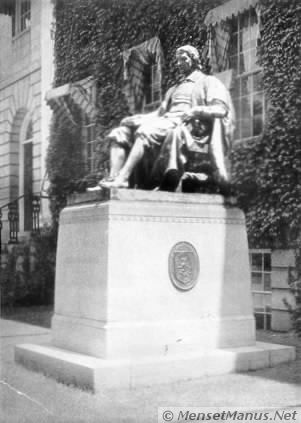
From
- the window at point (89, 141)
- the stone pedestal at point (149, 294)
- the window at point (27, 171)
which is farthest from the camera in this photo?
the window at point (89, 141)

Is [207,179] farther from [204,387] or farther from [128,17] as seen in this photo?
[128,17]

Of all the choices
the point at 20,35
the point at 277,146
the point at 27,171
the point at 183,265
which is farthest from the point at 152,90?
the point at 183,265

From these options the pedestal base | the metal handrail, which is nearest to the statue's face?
the metal handrail

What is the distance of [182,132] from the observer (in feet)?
23.7

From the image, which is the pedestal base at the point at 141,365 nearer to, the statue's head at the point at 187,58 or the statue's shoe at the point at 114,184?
the statue's shoe at the point at 114,184

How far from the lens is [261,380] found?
21.4 feet

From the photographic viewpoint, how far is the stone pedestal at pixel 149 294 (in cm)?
652

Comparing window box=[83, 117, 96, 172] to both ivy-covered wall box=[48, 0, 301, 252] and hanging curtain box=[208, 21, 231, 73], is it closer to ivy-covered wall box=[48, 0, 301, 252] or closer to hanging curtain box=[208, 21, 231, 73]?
ivy-covered wall box=[48, 0, 301, 252]

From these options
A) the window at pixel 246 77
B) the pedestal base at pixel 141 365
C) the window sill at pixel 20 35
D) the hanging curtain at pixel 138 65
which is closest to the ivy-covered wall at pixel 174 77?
the hanging curtain at pixel 138 65

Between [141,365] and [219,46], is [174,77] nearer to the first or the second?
[219,46]

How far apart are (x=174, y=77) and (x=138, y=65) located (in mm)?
955

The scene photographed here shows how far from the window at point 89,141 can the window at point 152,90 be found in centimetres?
116

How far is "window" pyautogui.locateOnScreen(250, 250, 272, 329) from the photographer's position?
11.1 meters

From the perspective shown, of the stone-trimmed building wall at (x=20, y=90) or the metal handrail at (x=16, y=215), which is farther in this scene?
the stone-trimmed building wall at (x=20, y=90)
